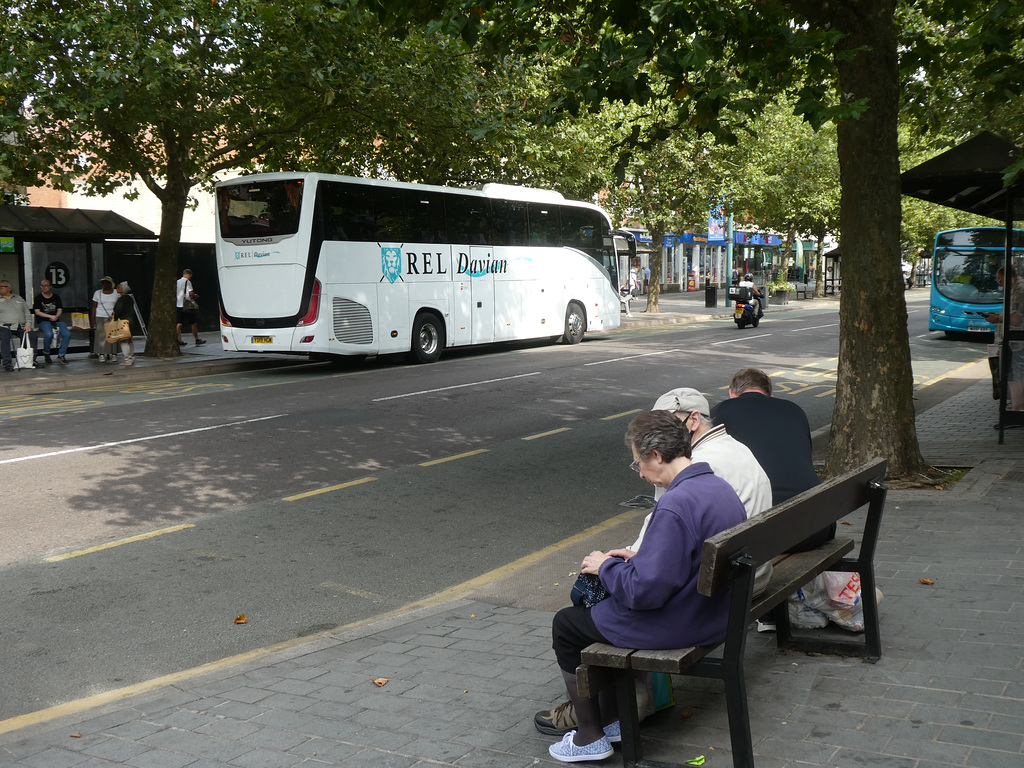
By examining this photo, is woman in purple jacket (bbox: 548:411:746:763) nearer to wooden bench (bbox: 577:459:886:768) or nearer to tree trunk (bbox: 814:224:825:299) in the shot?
wooden bench (bbox: 577:459:886:768)

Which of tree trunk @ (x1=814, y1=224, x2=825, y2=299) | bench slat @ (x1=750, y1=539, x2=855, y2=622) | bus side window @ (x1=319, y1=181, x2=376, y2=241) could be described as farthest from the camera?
tree trunk @ (x1=814, y1=224, x2=825, y2=299)

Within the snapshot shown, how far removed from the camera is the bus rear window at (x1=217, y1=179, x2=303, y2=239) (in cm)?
1800

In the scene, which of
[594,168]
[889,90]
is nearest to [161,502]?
[889,90]

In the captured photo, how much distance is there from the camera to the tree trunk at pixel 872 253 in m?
7.80

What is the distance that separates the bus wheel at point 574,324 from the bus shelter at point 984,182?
1495 centimetres

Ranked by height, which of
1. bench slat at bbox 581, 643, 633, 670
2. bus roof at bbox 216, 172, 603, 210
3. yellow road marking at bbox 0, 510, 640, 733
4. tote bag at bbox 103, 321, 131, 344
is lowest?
yellow road marking at bbox 0, 510, 640, 733

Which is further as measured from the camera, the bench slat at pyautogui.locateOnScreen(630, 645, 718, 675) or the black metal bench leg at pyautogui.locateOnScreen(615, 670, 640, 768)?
the black metal bench leg at pyautogui.locateOnScreen(615, 670, 640, 768)

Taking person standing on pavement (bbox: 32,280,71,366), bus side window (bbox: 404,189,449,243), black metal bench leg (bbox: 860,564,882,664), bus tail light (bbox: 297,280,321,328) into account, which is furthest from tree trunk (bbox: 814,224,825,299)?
black metal bench leg (bbox: 860,564,882,664)

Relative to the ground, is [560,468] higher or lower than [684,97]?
lower

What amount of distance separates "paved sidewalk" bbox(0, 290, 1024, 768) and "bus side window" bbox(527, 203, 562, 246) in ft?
61.8

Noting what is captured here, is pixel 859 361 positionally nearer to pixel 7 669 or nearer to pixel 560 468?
pixel 560 468

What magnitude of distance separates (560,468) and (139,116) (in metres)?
12.3

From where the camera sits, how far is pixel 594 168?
96.9 feet

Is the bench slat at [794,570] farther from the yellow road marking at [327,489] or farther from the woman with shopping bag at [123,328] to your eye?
the woman with shopping bag at [123,328]
